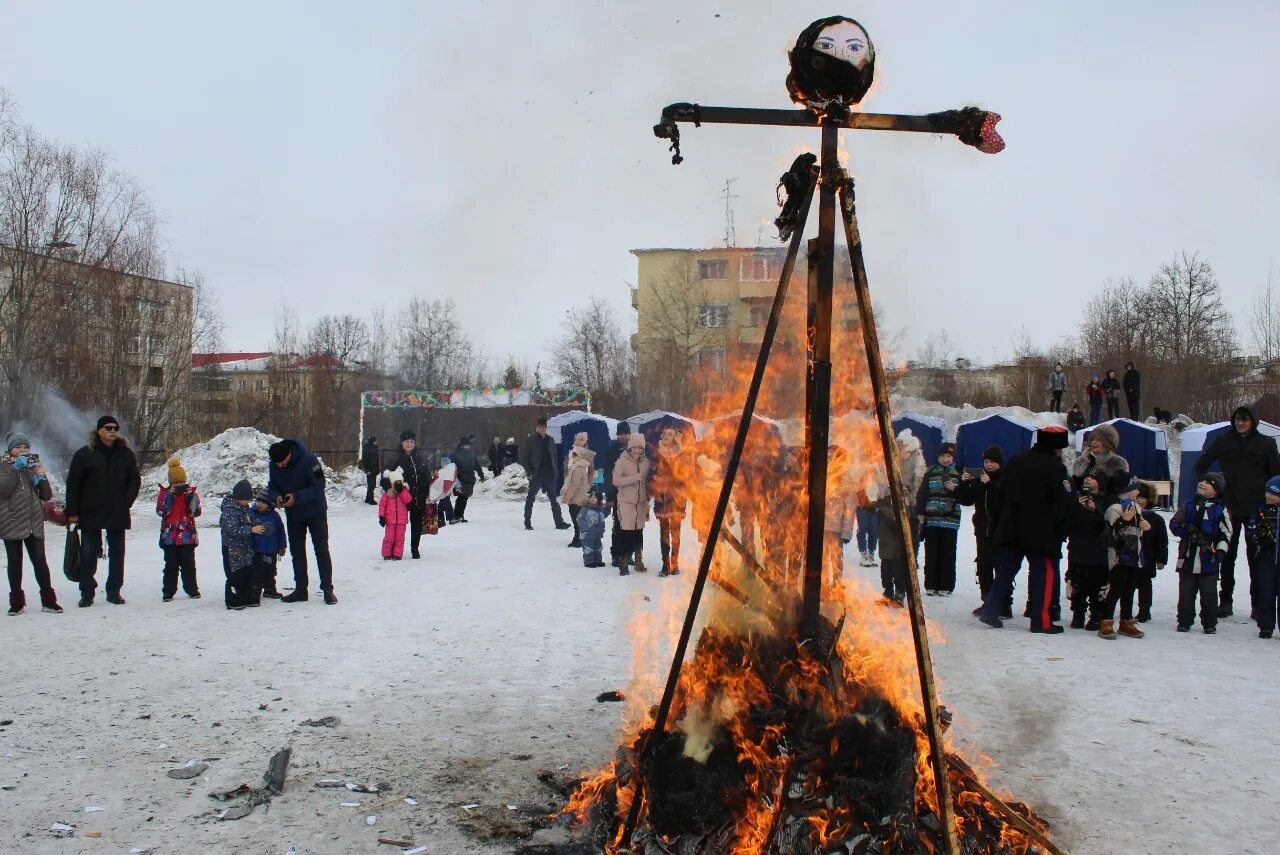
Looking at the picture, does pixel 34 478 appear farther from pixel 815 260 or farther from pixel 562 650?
pixel 815 260

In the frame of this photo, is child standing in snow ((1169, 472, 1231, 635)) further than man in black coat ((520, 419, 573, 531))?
No

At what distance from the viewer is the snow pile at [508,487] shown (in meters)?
25.5

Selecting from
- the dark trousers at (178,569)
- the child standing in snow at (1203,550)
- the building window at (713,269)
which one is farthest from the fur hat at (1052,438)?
the dark trousers at (178,569)

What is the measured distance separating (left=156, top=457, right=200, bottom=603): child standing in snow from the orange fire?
270 inches

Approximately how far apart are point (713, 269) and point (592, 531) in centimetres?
723

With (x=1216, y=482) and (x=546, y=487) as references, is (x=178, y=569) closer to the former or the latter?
(x=546, y=487)

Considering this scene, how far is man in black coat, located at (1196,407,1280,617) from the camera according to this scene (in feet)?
29.2

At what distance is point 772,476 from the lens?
4.43 m

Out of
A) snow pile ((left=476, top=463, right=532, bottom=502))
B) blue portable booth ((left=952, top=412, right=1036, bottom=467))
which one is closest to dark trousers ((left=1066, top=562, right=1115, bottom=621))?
blue portable booth ((left=952, top=412, right=1036, bottom=467))

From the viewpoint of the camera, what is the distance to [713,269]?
19.5 ft

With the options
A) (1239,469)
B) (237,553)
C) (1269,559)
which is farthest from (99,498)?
(1239,469)

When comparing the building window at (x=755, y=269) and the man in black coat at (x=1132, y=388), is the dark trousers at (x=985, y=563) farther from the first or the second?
the man in black coat at (x=1132, y=388)

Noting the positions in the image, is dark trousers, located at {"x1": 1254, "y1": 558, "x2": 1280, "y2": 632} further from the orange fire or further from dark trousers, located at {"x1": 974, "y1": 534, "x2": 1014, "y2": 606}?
the orange fire

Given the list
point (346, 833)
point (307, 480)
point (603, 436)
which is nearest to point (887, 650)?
point (346, 833)
